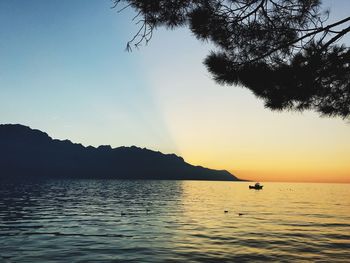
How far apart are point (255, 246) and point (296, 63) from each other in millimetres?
17792

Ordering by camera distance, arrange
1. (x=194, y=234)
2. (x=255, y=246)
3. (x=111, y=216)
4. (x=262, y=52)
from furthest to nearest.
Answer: (x=111, y=216), (x=194, y=234), (x=255, y=246), (x=262, y=52)

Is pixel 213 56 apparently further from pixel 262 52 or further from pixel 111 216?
pixel 111 216

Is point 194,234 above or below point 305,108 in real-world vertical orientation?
below

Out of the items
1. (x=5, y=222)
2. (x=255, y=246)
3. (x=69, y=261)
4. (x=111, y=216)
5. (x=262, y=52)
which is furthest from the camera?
(x=111, y=216)

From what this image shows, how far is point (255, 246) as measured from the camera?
75.6 feet

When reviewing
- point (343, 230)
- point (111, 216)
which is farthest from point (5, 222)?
point (343, 230)

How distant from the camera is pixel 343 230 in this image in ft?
107

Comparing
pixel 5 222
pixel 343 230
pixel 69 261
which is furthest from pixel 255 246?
pixel 5 222

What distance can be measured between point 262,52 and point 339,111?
2468mm

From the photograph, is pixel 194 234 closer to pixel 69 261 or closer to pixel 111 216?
pixel 69 261

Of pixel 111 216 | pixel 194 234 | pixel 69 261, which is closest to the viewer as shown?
pixel 69 261

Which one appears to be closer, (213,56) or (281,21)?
(213,56)

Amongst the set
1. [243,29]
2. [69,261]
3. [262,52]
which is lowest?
[69,261]

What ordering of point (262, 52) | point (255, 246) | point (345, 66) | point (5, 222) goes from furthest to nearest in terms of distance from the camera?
1. point (5, 222)
2. point (255, 246)
3. point (262, 52)
4. point (345, 66)
